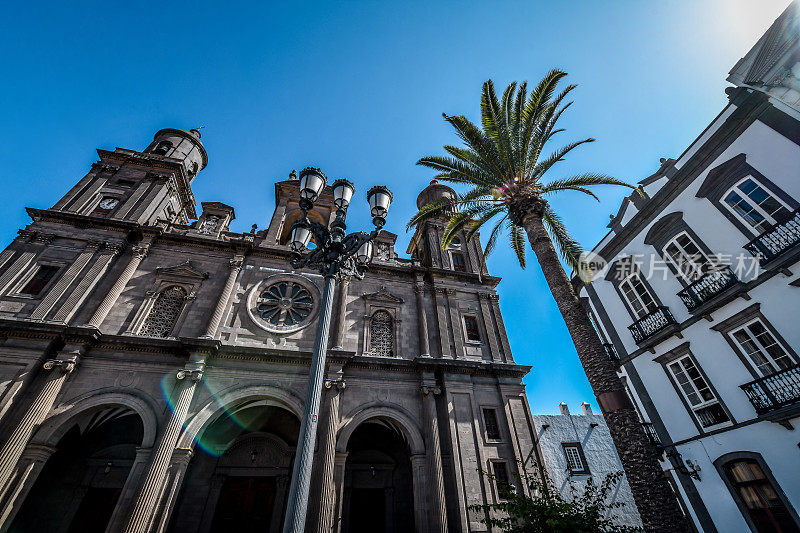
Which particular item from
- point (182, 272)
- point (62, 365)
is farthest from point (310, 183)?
point (62, 365)

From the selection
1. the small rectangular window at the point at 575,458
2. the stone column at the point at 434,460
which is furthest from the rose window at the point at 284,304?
the small rectangular window at the point at 575,458

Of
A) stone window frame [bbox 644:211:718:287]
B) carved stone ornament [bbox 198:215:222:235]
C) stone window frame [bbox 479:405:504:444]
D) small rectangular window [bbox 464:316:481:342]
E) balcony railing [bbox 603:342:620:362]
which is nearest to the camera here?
stone window frame [bbox 644:211:718:287]

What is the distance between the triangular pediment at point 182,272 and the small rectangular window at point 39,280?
4013mm

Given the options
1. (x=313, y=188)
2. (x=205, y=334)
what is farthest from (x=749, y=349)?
(x=205, y=334)

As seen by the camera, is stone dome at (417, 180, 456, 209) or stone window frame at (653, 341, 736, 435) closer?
stone window frame at (653, 341, 736, 435)

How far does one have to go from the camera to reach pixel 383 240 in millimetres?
20109

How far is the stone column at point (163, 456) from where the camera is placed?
9.62 m

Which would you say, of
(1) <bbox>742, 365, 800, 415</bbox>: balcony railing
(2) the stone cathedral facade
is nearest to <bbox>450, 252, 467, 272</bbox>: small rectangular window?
(2) the stone cathedral facade

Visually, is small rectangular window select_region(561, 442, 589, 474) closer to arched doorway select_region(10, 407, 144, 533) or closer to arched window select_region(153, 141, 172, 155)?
arched doorway select_region(10, 407, 144, 533)

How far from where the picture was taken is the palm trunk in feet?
20.9

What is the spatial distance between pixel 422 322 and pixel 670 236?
39.4 ft

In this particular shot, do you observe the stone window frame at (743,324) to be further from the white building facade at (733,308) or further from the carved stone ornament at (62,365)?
the carved stone ornament at (62,365)

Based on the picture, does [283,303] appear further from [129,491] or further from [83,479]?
[83,479]

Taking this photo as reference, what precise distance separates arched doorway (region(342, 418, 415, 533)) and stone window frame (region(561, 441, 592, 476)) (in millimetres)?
12617
